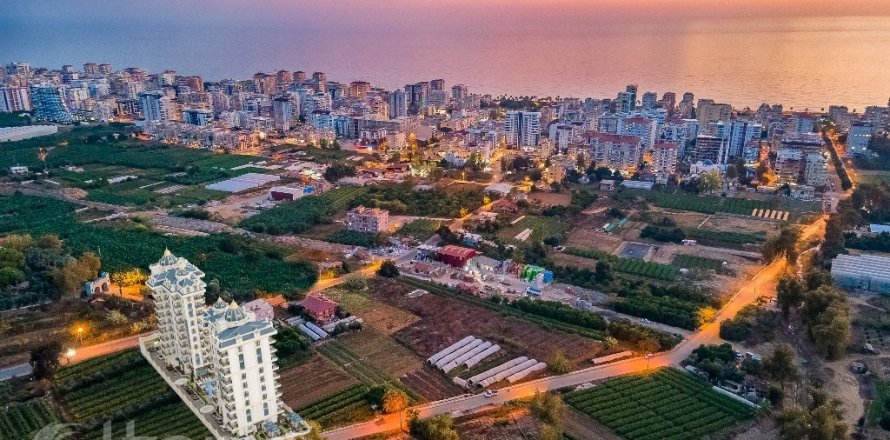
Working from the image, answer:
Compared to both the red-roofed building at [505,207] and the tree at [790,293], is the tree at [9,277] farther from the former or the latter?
the tree at [790,293]

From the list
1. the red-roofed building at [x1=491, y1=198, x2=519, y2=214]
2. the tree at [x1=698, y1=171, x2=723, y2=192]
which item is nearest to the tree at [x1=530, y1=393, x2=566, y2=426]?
the red-roofed building at [x1=491, y1=198, x2=519, y2=214]

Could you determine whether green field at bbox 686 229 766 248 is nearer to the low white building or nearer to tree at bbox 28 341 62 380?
tree at bbox 28 341 62 380

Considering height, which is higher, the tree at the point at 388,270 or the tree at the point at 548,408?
the tree at the point at 388,270

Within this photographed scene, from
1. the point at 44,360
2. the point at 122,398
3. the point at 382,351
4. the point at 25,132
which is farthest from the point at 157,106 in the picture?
the point at 382,351

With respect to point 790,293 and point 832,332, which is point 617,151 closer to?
point 790,293

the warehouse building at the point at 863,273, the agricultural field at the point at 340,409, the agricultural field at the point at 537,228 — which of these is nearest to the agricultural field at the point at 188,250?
the agricultural field at the point at 340,409

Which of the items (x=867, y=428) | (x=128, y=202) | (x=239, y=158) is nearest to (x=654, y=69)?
(x=239, y=158)
